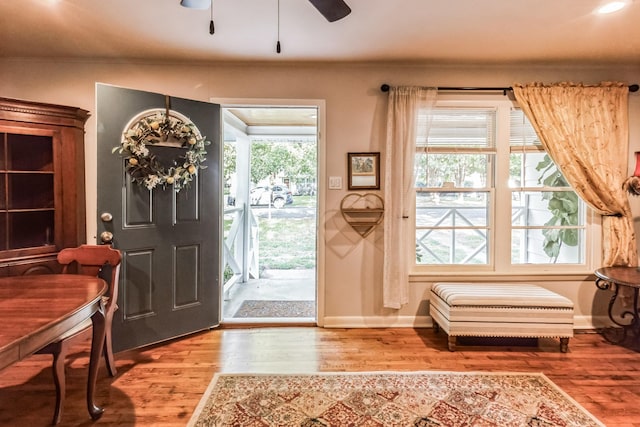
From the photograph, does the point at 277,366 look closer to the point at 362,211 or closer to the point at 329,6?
the point at 362,211

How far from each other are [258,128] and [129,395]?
383 centimetres

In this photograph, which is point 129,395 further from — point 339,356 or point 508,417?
point 508,417

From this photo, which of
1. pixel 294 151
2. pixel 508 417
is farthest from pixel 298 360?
pixel 294 151

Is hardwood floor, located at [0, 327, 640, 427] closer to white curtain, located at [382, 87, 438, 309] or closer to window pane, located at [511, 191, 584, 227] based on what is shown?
white curtain, located at [382, 87, 438, 309]

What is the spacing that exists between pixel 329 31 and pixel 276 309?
9.00ft

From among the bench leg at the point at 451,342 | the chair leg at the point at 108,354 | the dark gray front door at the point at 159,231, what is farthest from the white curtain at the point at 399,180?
the chair leg at the point at 108,354

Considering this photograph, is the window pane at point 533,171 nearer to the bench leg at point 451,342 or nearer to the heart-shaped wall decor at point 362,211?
the heart-shaped wall decor at point 362,211

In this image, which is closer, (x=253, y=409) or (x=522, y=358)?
(x=253, y=409)

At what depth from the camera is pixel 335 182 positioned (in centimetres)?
311

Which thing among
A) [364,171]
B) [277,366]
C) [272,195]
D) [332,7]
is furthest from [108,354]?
[272,195]

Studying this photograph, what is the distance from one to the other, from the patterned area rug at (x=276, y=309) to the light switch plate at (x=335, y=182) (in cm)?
135

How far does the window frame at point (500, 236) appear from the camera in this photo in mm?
3086

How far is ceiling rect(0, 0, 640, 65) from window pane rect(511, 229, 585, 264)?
5.12 feet

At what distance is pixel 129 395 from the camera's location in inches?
81.5
